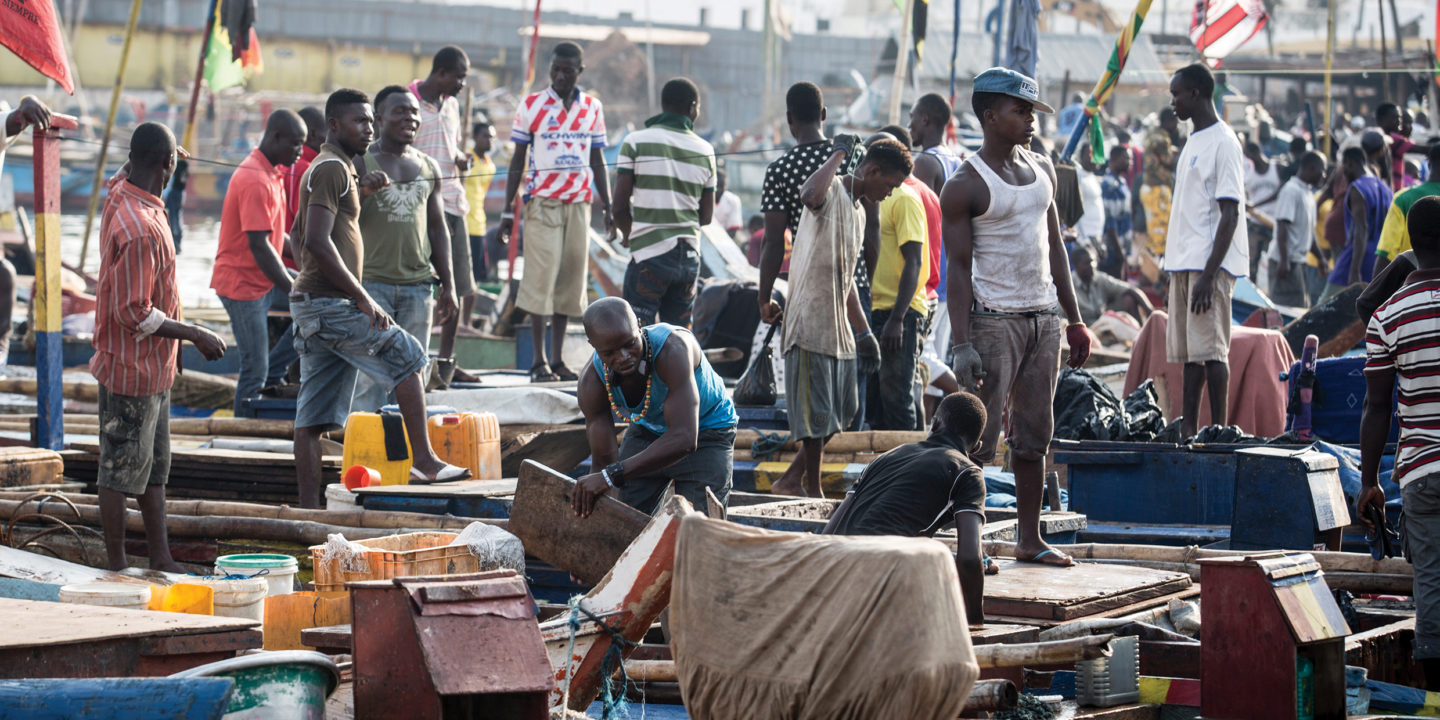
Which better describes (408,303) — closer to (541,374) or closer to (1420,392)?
(541,374)

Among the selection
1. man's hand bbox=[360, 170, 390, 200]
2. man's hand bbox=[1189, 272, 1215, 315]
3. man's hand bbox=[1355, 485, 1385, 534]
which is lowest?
man's hand bbox=[1355, 485, 1385, 534]

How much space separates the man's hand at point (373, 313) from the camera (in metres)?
7.55

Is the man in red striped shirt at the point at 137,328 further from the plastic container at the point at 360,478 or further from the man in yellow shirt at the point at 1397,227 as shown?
the man in yellow shirt at the point at 1397,227

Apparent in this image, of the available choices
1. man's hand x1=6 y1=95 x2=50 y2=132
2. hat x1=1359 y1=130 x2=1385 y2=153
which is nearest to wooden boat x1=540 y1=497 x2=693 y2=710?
man's hand x1=6 y1=95 x2=50 y2=132

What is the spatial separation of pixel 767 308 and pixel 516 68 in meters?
47.9

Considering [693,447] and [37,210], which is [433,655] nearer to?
[693,447]

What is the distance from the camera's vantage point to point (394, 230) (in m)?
8.48

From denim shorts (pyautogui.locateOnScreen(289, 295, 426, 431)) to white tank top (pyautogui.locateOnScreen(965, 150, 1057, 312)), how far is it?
2878 millimetres

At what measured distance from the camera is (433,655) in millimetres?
4262

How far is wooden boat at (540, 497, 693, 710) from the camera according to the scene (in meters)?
4.92

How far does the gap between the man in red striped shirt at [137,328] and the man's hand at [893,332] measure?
3.51 meters

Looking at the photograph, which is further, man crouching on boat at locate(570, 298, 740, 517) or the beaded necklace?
the beaded necklace

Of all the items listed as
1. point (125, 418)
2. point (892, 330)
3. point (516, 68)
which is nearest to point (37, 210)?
Answer: point (125, 418)

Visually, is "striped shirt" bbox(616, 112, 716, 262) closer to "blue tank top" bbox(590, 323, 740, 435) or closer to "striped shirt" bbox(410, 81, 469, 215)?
"striped shirt" bbox(410, 81, 469, 215)
